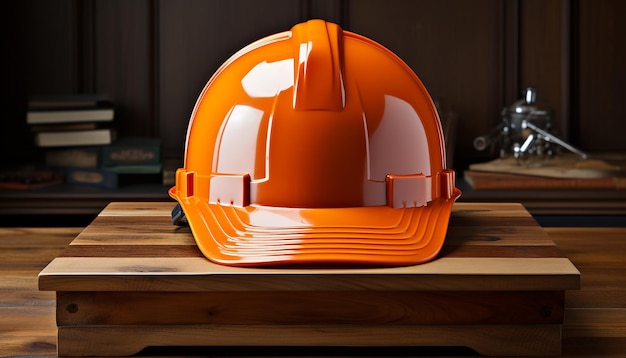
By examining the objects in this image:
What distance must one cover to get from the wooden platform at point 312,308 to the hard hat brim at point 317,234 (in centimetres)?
2

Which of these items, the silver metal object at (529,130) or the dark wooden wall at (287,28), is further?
the dark wooden wall at (287,28)

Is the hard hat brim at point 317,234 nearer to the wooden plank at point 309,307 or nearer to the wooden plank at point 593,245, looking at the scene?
the wooden plank at point 309,307

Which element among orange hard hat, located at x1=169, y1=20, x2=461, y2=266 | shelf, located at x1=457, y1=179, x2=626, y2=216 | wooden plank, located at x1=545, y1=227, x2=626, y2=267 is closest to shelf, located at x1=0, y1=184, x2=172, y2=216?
shelf, located at x1=457, y1=179, x2=626, y2=216

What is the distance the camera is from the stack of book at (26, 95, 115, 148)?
2660 millimetres

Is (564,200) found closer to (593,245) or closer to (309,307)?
(593,245)

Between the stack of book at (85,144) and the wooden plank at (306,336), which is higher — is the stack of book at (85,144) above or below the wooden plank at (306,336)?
above

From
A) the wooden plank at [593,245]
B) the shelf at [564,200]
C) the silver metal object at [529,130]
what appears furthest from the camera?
the silver metal object at [529,130]

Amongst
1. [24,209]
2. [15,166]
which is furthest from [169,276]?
[15,166]

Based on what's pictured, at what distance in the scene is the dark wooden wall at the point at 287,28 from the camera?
2.86m

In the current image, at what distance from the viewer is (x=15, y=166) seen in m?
2.83

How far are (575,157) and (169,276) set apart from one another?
202 centimetres

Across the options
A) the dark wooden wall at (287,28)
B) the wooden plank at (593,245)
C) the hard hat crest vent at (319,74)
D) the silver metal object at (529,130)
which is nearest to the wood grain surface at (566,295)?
the wooden plank at (593,245)

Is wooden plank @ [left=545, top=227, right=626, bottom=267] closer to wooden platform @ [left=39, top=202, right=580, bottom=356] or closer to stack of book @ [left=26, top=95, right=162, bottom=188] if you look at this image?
wooden platform @ [left=39, top=202, right=580, bottom=356]

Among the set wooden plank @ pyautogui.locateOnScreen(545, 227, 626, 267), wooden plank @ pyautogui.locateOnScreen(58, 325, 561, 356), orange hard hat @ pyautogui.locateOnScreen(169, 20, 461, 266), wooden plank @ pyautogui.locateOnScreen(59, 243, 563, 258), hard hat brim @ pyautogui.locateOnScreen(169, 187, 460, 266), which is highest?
orange hard hat @ pyautogui.locateOnScreen(169, 20, 461, 266)
